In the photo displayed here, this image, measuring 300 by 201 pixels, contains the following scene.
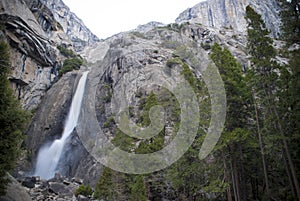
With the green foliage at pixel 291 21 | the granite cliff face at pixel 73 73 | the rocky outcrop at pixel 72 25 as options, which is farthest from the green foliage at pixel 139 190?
the rocky outcrop at pixel 72 25

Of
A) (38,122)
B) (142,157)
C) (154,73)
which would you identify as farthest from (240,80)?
(38,122)

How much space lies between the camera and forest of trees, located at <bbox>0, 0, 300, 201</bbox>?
11565 millimetres

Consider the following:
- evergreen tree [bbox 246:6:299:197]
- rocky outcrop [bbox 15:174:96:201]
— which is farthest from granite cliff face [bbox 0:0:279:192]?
evergreen tree [bbox 246:6:299:197]

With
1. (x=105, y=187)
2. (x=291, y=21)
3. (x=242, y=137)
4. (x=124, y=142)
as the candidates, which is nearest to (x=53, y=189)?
(x=105, y=187)

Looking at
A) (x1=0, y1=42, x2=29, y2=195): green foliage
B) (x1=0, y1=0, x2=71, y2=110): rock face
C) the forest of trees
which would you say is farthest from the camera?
(x1=0, y1=0, x2=71, y2=110): rock face

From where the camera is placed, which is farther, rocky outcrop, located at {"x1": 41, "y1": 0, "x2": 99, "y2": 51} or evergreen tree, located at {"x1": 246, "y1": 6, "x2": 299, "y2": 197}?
rocky outcrop, located at {"x1": 41, "y1": 0, "x2": 99, "y2": 51}

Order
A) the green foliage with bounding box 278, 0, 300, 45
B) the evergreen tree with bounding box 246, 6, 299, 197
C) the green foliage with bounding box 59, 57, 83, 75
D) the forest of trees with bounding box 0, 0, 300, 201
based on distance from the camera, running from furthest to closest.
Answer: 1. the green foliage with bounding box 59, 57, 83, 75
2. the evergreen tree with bounding box 246, 6, 299, 197
3. the green foliage with bounding box 278, 0, 300, 45
4. the forest of trees with bounding box 0, 0, 300, 201

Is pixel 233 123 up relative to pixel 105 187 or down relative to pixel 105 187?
up

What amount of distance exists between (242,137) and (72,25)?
336 ft

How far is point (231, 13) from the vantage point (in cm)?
7975

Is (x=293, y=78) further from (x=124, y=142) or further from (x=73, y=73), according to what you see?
(x=73, y=73)

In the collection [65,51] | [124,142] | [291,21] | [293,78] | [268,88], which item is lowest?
[124,142]

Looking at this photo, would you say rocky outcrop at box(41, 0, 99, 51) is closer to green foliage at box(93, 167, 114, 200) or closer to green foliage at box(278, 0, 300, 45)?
green foliage at box(93, 167, 114, 200)

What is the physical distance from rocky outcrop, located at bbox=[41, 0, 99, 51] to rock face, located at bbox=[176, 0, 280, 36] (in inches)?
1839
